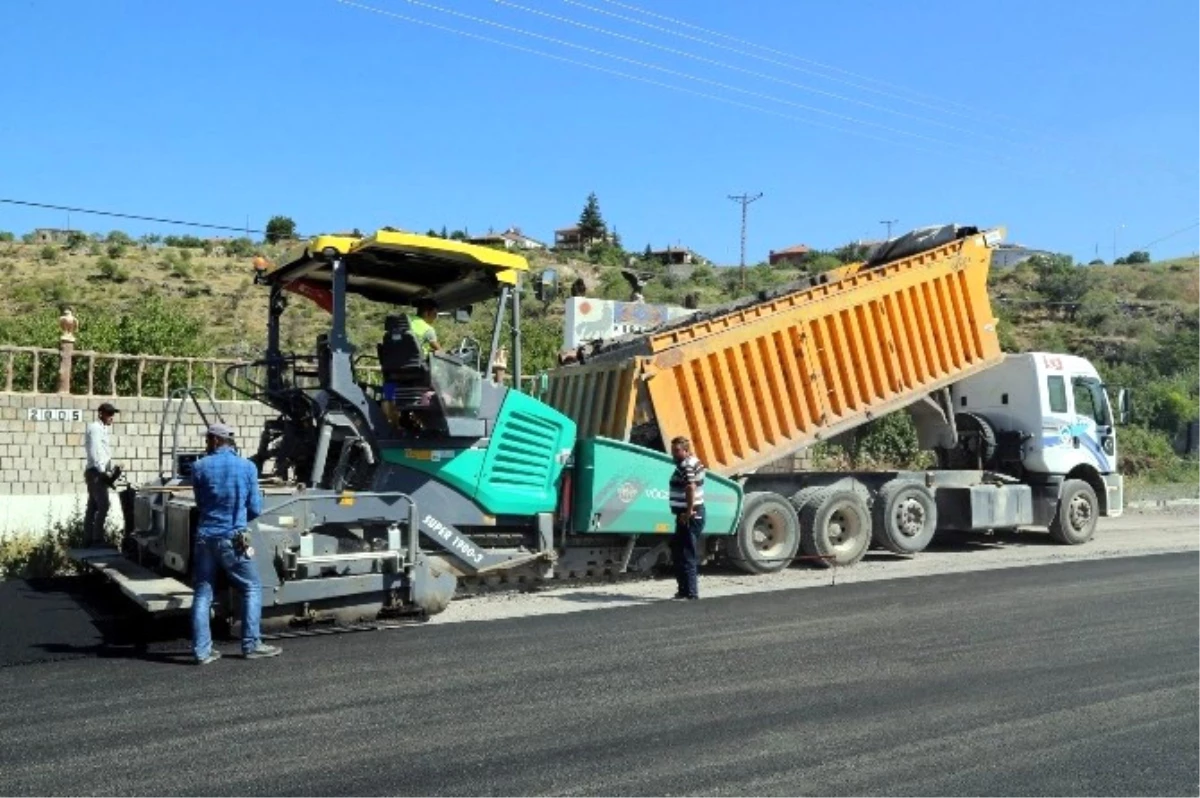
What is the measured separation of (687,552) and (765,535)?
6.75ft

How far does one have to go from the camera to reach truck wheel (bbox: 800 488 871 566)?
12.1 metres

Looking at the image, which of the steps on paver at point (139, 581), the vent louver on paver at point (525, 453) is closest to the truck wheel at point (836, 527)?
the vent louver on paver at point (525, 453)

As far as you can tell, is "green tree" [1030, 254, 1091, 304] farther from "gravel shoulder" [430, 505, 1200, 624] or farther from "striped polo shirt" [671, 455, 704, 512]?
"striped polo shirt" [671, 455, 704, 512]

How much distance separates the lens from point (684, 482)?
404 inches

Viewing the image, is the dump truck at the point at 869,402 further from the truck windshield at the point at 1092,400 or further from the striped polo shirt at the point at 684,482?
the striped polo shirt at the point at 684,482

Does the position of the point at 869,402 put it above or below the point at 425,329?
below

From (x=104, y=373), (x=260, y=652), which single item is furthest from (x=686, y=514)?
(x=104, y=373)

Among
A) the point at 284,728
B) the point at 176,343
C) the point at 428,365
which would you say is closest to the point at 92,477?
the point at 428,365

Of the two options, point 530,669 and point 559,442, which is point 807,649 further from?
point 559,442

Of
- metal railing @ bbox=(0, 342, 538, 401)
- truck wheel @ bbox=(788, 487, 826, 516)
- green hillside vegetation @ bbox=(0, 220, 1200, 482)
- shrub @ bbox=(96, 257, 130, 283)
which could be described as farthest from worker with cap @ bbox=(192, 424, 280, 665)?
shrub @ bbox=(96, 257, 130, 283)

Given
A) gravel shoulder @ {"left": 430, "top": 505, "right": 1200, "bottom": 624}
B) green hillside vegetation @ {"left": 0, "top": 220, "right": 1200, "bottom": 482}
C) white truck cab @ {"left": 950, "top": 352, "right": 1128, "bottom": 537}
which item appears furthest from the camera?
green hillside vegetation @ {"left": 0, "top": 220, "right": 1200, "bottom": 482}

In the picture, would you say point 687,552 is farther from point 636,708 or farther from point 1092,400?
point 1092,400

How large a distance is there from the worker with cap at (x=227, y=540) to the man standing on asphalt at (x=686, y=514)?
3872 mm

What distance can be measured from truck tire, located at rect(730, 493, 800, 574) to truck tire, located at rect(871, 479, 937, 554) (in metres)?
1.37
